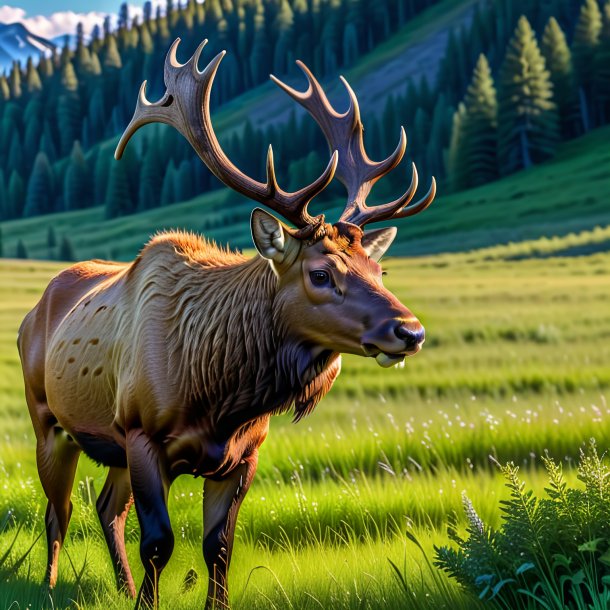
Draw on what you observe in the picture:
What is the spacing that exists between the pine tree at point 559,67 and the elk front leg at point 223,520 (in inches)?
2788

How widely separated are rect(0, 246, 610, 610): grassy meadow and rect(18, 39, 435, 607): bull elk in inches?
18.9

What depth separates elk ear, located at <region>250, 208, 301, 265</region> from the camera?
4891mm

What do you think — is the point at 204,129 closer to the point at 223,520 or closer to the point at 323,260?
the point at 323,260

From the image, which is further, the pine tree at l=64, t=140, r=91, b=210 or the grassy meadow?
the pine tree at l=64, t=140, r=91, b=210

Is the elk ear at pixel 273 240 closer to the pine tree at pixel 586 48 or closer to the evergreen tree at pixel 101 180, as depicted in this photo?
the pine tree at pixel 586 48

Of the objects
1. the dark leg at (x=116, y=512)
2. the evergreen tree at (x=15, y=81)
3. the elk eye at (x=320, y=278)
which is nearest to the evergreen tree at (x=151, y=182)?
the evergreen tree at (x=15, y=81)

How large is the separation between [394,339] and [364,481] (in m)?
3.58

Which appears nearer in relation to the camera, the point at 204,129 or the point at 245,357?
the point at 245,357

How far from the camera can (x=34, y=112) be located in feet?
409

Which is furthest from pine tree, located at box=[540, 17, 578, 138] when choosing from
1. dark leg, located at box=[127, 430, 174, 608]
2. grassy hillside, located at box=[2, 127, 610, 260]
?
dark leg, located at box=[127, 430, 174, 608]

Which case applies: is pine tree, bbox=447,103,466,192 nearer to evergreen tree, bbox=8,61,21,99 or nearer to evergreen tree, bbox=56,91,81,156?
evergreen tree, bbox=56,91,81,156

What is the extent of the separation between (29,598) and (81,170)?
380 feet

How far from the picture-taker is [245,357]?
5215 millimetres

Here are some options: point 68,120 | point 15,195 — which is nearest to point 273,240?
point 15,195
